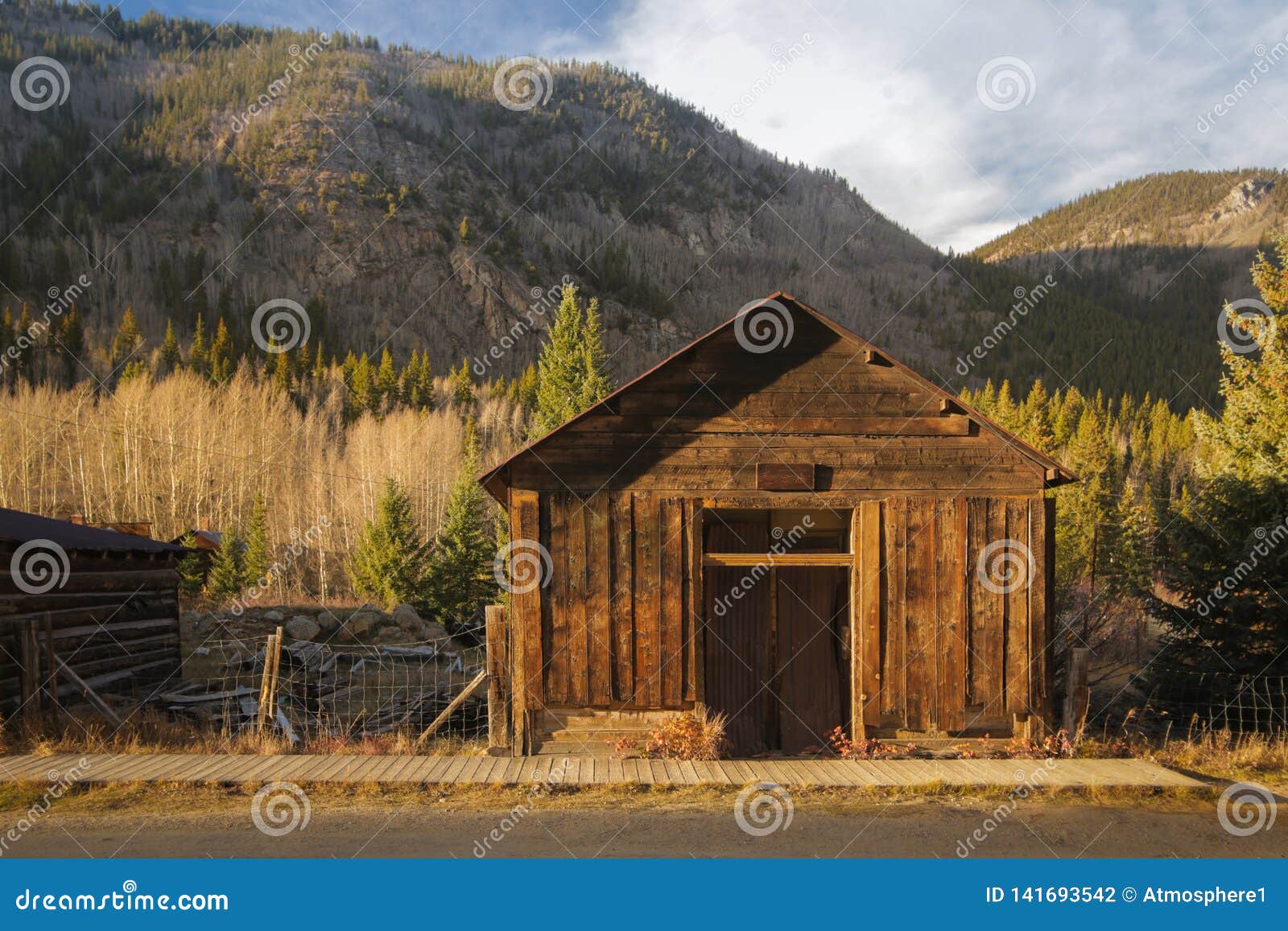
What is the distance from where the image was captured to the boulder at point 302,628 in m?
23.1

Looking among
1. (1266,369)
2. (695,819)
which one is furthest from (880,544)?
(1266,369)

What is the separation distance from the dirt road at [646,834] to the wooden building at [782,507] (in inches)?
83.8

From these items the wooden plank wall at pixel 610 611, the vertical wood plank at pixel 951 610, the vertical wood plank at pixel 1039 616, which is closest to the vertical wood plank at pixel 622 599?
the wooden plank wall at pixel 610 611

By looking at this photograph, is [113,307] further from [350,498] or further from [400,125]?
[400,125]

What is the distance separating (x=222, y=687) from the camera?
53.9 ft

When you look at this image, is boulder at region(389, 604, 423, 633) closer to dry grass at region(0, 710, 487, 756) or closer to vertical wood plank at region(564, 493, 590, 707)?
dry grass at region(0, 710, 487, 756)

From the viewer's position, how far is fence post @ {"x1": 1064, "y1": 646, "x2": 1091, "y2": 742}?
994 cm

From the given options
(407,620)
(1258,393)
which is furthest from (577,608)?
(407,620)

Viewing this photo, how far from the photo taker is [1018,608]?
9.96 meters

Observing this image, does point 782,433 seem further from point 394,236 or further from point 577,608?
point 394,236

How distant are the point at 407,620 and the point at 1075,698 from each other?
2074 cm

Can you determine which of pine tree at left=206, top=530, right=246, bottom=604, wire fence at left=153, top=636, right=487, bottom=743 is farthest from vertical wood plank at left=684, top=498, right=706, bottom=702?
pine tree at left=206, top=530, right=246, bottom=604

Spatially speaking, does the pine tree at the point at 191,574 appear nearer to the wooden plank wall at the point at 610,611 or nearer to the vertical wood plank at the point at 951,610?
the wooden plank wall at the point at 610,611

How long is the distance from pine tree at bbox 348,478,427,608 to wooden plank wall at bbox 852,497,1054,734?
25094 mm
